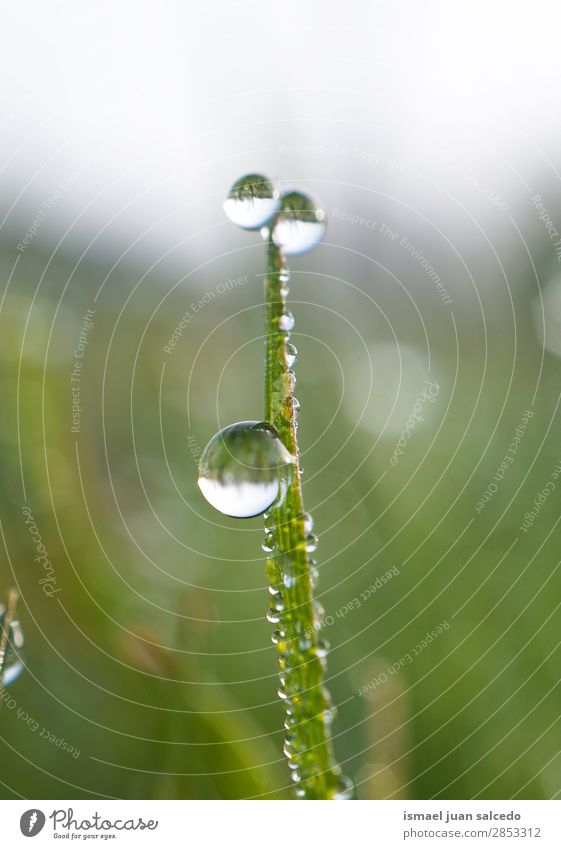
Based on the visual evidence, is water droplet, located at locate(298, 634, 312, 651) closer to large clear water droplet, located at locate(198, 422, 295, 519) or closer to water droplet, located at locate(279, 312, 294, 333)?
large clear water droplet, located at locate(198, 422, 295, 519)

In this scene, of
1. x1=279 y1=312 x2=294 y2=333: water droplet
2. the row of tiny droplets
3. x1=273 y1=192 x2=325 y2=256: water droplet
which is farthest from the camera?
x1=273 y1=192 x2=325 y2=256: water droplet

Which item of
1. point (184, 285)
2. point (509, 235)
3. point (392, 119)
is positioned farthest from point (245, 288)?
point (509, 235)

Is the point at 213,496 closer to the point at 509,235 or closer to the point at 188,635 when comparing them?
the point at 188,635

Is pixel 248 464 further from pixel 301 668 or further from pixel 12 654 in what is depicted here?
pixel 12 654

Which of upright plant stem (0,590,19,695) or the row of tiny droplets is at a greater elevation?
upright plant stem (0,590,19,695)

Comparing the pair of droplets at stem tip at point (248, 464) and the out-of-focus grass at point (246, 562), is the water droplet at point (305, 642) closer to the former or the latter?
the pair of droplets at stem tip at point (248, 464)
